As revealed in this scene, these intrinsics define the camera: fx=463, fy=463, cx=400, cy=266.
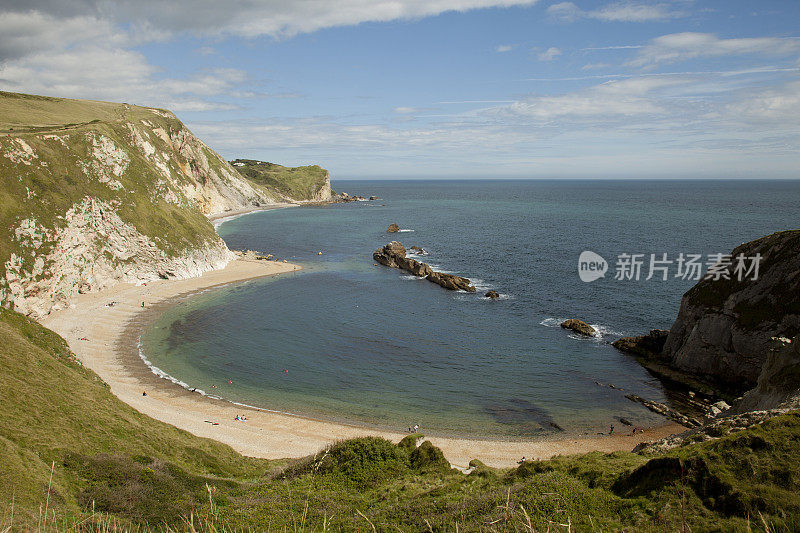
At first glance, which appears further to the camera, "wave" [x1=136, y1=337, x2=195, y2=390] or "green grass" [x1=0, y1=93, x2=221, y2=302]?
"green grass" [x1=0, y1=93, x2=221, y2=302]

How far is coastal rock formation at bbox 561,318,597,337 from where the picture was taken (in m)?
51.8

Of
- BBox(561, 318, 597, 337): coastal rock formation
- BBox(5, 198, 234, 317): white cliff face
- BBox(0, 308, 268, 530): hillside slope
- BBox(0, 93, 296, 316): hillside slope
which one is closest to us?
BBox(0, 308, 268, 530): hillside slope

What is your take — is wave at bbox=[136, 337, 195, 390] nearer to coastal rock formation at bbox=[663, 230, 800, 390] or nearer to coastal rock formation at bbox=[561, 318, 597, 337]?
coastal rock formation at bbox=[561, 318, 597, 337]

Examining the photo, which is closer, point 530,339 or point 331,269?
point 530,339

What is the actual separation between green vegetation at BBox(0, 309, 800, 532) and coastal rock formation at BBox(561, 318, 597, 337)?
29703 mm

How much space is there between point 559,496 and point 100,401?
2438 cm

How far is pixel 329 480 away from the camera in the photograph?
860 inches

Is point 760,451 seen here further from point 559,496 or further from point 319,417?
point 319,417

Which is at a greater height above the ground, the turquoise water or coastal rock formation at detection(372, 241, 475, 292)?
coastal rock formation at detection(372, 241, 475, 292)

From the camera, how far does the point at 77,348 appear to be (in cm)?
4453

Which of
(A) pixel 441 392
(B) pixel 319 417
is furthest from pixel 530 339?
(B) pixel 319 417

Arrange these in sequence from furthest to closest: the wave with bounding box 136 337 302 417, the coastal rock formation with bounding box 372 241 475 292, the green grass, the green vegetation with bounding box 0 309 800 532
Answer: the coastal rock formation with bounding box 372 241 475 292 < the green grass < the wave with bounding box 136 337 302 417 < the green vegetation with bounding box 0 309 800 532

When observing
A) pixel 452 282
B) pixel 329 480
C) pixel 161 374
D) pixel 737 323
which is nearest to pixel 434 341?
pixel 452 282

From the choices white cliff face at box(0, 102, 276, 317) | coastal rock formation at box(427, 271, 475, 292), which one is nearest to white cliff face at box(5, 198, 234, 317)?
white cliff face at box(0, 102, 276, 317)
